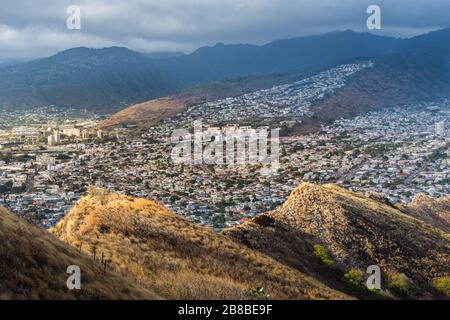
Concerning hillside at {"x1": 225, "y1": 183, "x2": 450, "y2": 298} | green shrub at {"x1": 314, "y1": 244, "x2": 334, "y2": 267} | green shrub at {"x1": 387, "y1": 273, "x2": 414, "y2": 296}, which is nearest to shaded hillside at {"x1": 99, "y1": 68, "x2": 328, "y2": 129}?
hillside at {"x1": 225, "y1": 183, "x2": 450, "y2": 298}

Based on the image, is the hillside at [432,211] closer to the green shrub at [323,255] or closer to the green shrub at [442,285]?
the green shrub at [442,285]

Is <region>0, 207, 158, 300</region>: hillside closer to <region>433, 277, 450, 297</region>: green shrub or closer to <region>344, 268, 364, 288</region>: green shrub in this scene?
<region>344, 268, 364, 288</region>: green shrub

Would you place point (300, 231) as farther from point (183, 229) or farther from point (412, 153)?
point (412, 153)

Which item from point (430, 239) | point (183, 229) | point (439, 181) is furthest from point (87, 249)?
point (439, 181)

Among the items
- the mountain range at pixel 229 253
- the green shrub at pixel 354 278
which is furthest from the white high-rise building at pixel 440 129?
the green shrub at pixel 354 278

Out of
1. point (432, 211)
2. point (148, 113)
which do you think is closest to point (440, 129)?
point (148, 113)

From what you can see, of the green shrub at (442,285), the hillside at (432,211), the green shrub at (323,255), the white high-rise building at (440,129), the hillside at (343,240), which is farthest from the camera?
the white high-rise building at (440,129)
